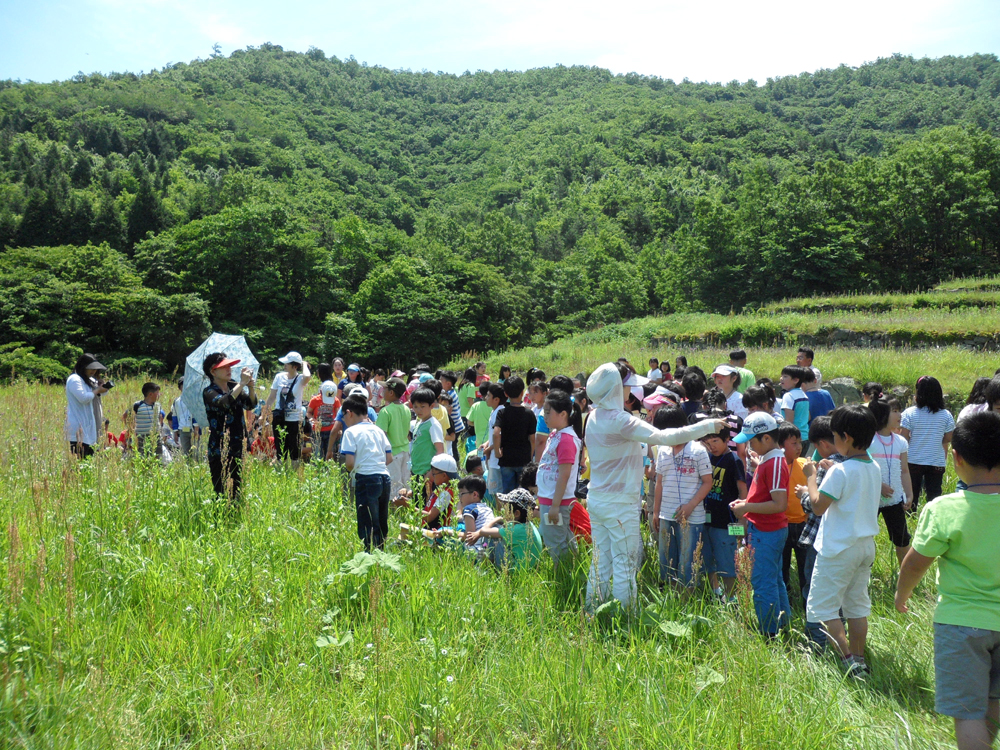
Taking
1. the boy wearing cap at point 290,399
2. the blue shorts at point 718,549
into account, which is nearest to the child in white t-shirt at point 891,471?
the blue shorts at point 718,549

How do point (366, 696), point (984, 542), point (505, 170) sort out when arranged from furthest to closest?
point (505, 170), point (366, 696), point (984, 542)

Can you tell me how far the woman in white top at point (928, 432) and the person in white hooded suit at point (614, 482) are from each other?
3.53m

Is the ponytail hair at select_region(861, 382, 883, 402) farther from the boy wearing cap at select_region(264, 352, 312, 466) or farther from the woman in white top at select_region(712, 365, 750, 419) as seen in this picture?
the boy wearing cap at select_region(264, 352, 312, 466)

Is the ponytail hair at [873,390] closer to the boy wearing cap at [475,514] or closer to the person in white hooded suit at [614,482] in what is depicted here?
the person in white hooded suit at [614,482]

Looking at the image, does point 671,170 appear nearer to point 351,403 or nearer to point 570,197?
point 570,197

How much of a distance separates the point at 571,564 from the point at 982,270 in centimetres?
4405

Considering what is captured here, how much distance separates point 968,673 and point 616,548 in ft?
6.68

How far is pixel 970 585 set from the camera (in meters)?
2.80

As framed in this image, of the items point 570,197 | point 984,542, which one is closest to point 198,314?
point 984,542

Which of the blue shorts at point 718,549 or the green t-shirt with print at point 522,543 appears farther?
the blue shorts at point 718,549

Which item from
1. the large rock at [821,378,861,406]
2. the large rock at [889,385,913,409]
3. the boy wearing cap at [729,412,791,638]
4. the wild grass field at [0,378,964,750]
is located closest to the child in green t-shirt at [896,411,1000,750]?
the wild grass field at [0,378,964,750]

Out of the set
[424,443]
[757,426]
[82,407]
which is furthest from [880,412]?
[82,407]

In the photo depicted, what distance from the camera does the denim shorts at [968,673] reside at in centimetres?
275

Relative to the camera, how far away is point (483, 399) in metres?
8.87
